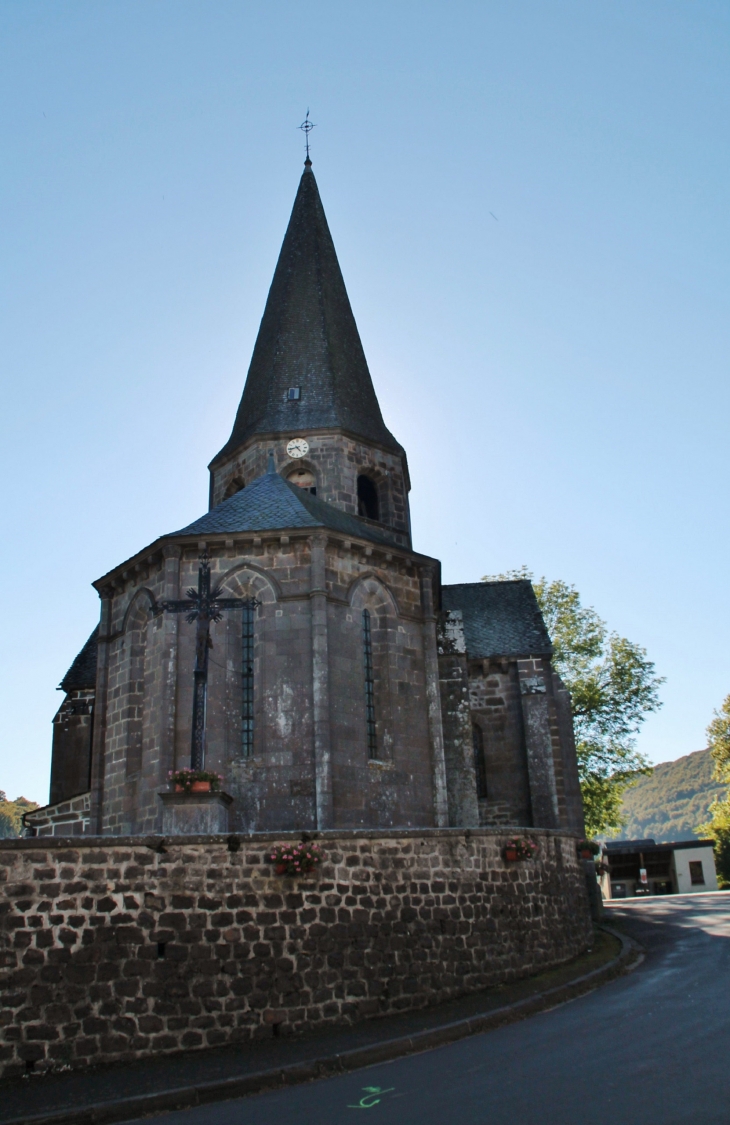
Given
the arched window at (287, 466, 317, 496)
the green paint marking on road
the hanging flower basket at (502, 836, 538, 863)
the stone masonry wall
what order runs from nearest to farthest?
the green paint marking on road → the stone masonry wall → the hanging flower basket at (502, 836, 538, 863) → the arched window at (287, 466, 317, 496)

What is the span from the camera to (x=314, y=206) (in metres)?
32.7

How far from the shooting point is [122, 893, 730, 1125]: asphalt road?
6855 millimetres

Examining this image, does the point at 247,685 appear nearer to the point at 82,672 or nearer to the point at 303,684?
the point at 303,684

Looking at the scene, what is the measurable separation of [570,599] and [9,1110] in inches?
1385

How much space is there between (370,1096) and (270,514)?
44.1ft

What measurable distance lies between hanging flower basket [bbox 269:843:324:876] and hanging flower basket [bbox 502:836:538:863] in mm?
3707

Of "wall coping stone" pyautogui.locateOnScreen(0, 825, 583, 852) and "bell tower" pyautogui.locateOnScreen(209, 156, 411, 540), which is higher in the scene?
"bell tower" pyautogui.locateOnScreen(209, 156, 411, 540)

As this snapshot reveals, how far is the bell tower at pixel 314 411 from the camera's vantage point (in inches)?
1019

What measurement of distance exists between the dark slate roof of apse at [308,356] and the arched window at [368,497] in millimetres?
1238

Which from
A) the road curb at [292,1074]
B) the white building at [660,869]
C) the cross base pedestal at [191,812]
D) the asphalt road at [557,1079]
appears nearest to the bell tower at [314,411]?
the cross base pedestal at [191,812]

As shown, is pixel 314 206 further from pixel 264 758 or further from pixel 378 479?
pixel 264 758

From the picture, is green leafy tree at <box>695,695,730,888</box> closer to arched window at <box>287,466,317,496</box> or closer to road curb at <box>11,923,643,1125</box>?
arched window at <box>287,466,317,496</box>

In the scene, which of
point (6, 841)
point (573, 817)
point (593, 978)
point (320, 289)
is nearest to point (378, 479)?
point (320, 289)

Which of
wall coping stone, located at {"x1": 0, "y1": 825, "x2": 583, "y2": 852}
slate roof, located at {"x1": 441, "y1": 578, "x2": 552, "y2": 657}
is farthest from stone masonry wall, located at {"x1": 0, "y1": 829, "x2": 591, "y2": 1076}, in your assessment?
slate roof, located at {"x1": 441, "y1": 578, "x2": 552, "y2": 657}
